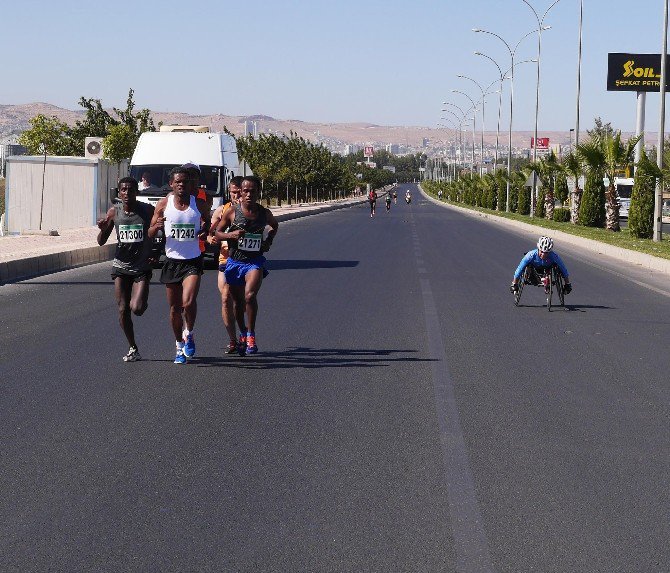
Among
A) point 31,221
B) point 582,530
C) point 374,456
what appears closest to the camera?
point 582,530

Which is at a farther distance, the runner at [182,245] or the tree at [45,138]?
the tree at [45,138]

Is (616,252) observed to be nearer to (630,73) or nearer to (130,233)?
(130,233)

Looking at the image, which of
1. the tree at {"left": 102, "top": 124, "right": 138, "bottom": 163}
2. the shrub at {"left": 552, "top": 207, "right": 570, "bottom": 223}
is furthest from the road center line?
the shrub at {"left": 552, "top": 207, "right": 570, "bottom": 223}

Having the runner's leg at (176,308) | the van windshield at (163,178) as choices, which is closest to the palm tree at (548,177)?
the van windshield at (163,178)

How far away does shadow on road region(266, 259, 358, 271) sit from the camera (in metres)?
25.6

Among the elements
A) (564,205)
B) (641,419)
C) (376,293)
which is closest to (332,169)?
(564,205)

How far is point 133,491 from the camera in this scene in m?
6.45

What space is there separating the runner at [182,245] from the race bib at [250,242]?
44 cm

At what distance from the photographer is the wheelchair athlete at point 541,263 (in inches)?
655

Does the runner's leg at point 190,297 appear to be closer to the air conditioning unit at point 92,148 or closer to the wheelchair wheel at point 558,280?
the wheelchair wheel at point 558,280

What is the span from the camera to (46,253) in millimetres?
25281

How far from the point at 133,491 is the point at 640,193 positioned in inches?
1420

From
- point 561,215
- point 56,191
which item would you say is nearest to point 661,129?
point 56,191

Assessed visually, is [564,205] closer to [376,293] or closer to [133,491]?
[376,293]
